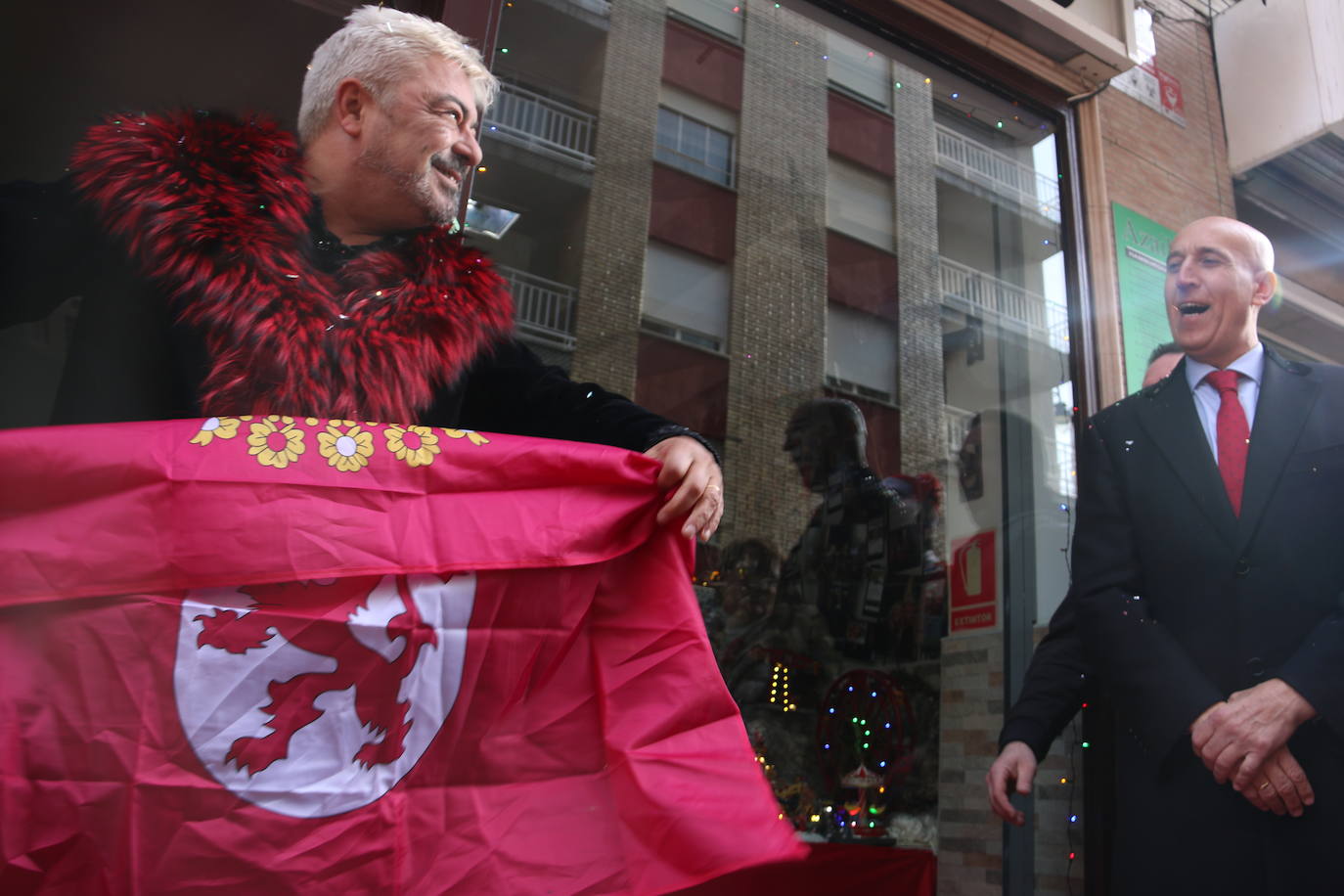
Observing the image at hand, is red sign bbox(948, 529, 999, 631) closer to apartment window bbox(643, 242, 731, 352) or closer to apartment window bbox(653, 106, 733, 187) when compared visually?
apartment window bbox(643, 242, 731, 352)

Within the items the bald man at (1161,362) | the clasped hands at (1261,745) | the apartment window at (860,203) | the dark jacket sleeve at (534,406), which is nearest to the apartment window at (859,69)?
the apartment window at (860,203)

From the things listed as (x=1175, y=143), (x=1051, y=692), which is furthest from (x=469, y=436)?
(x=1175, y=143)

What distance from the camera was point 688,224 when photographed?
135 inches

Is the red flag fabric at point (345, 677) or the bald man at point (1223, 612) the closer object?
the red flag fabric at point (345, 677)

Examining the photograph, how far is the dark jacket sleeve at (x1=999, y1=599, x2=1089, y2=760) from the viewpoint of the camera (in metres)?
2.75

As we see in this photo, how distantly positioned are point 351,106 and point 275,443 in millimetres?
900

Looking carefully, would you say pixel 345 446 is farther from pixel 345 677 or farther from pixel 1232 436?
pixel 1232 436

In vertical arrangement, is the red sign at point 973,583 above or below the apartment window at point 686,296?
below

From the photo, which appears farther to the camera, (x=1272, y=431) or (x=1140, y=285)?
(x=1140, y=285)

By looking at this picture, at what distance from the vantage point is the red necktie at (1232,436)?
256 cm

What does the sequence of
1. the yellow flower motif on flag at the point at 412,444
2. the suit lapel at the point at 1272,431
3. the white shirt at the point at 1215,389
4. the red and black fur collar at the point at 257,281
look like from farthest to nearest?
1. the white shirt at the point at 1215,389
2. the suit lapel at the point at 1272,431
3. the red and black fur collar at the point at 257,281
4. the yellow flower motif on flag at the point at 412,444

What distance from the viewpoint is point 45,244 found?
1902 millimetres

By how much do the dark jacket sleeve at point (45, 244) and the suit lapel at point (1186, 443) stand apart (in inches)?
98.4

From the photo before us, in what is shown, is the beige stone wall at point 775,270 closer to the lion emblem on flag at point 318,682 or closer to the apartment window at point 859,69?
the apartment window at point 859,69
